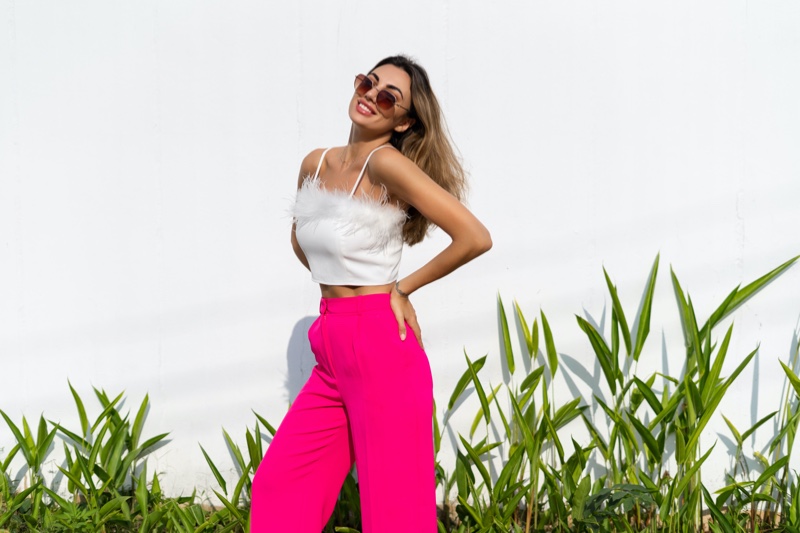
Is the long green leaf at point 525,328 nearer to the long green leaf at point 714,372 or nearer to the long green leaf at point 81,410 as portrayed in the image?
the long green leaf at point 714,372

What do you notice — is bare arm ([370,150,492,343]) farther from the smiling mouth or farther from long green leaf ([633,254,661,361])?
long green leaf ([633,254,661,361])

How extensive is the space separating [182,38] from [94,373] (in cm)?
120

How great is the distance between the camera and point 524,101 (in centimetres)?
304

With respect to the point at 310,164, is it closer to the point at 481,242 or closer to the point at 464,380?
the point at 481,242

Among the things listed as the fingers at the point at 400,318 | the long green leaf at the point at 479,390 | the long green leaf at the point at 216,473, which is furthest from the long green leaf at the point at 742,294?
the long green leaf at the point at 216,473

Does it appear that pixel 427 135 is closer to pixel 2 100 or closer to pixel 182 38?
pixel 182 38

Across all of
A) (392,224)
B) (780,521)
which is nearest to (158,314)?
(392,224)

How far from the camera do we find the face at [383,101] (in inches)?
92.0

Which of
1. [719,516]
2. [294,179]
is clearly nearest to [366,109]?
[294,179]

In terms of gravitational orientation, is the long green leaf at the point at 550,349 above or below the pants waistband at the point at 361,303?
below

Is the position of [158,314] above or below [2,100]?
below

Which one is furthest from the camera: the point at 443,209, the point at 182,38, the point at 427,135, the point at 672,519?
the point at 182,38

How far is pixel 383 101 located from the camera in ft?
7.63

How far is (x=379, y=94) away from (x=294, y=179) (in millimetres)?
962
